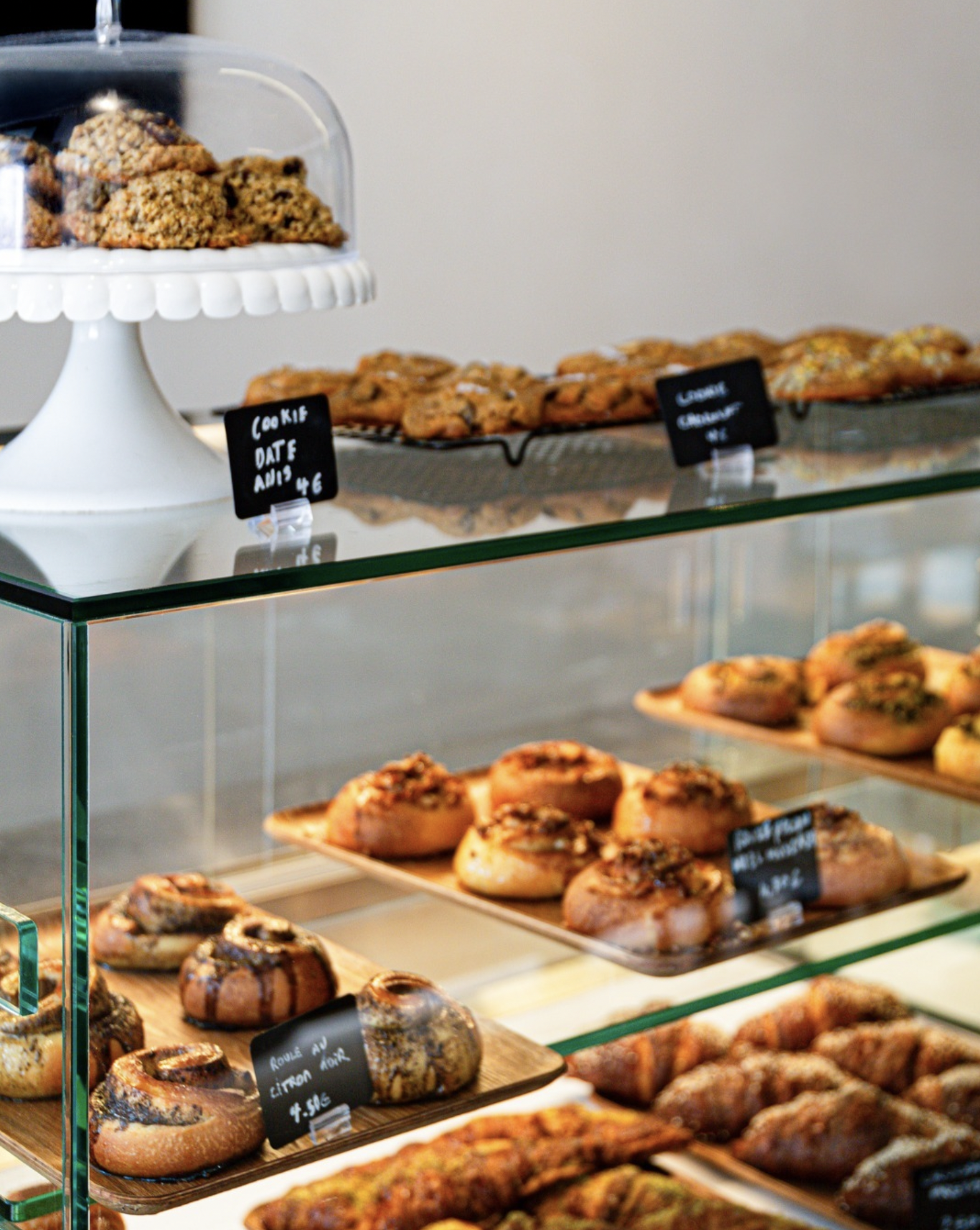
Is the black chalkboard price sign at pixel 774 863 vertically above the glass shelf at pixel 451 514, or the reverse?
the glass shelf at pixel 451 514

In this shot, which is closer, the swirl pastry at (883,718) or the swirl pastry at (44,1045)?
the swirl pastry at (44,1045)

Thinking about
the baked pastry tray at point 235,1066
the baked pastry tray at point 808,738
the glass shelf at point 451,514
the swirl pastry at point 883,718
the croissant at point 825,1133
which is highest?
the glass shelf at point 451,514

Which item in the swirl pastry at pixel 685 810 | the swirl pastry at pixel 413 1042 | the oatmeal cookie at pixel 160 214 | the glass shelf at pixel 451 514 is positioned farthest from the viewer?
the swirl pastry at pixel 685 810

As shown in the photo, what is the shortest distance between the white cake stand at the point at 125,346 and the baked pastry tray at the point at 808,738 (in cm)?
86

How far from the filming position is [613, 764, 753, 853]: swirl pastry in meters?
1.70

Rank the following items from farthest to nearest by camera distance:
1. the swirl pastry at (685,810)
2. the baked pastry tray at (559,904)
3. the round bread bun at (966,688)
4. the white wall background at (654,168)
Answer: the white wall background at (654,168)
the round bread bun at (966,688)
the swirl pastry at (685,810)
the baked pastry tray at (559,904)

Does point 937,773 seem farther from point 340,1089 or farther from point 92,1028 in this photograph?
point 92,1028

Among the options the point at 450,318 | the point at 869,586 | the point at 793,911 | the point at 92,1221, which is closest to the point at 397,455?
the point at 793,911

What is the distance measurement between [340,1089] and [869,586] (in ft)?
4.55

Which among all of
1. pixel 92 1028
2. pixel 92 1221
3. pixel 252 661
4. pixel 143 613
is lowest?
pixel 92 1221

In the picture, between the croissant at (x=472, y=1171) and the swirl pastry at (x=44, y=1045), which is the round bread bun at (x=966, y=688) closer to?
the croissant at (x=472, y=1171)

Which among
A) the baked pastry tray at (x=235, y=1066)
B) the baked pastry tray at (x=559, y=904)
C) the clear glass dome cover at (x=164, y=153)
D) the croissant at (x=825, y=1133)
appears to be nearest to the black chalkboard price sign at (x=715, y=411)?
the clear glass dome cover at (x=164, y=153)

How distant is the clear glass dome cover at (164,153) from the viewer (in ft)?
3.76

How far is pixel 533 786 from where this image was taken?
1755 mm
